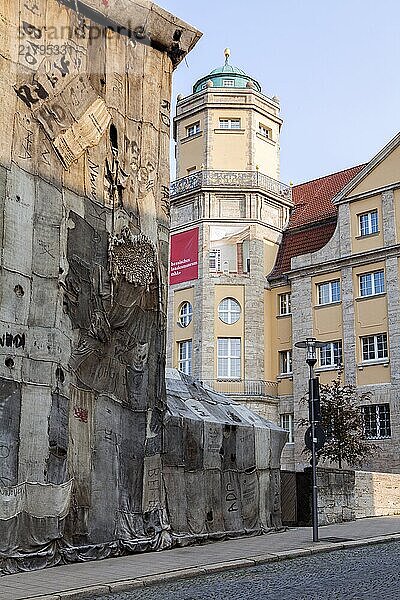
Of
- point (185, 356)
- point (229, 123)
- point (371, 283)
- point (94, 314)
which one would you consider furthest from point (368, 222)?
point (94, 314)

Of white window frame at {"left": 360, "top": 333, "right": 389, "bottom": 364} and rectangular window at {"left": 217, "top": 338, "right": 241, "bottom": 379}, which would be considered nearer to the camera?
white window frame at {"left": 360, "top": 333, "right": 389, "bottom": 364}

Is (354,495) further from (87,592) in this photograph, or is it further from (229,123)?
(229,123)

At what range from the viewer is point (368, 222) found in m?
41.2

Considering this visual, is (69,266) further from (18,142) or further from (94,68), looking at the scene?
(94,68)

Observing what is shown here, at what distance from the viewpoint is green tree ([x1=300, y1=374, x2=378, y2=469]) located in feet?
114

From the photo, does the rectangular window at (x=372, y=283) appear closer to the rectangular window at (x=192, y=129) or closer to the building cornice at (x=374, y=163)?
the building cornice at (x=374, y=163)

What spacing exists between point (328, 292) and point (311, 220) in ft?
18.0

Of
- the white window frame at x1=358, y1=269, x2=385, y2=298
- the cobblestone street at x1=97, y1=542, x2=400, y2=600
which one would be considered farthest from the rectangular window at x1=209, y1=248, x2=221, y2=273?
the cobblestone street at x1=97, y1=542, x2=400, y2=600

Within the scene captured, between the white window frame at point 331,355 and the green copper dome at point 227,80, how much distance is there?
1633 cm

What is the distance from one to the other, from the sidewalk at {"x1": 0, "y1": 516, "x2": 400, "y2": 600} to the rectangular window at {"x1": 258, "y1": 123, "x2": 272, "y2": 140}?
31.2 metres

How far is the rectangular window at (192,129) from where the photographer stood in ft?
157

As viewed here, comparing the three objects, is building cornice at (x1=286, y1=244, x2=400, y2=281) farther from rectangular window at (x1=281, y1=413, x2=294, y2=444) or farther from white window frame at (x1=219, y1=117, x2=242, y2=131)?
white window frame at (x1=219, y1=117, x2=242, y2=131)

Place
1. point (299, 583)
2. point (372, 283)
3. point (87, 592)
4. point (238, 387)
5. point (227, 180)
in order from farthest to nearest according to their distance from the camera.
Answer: point (227, 180)
point (238, 387)
point (372, 283)
point (299, 583)
point (87, 592)

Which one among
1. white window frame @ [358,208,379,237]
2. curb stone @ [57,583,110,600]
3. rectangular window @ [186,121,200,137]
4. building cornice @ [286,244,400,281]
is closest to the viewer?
curb stone @ [57,583,110,600]
